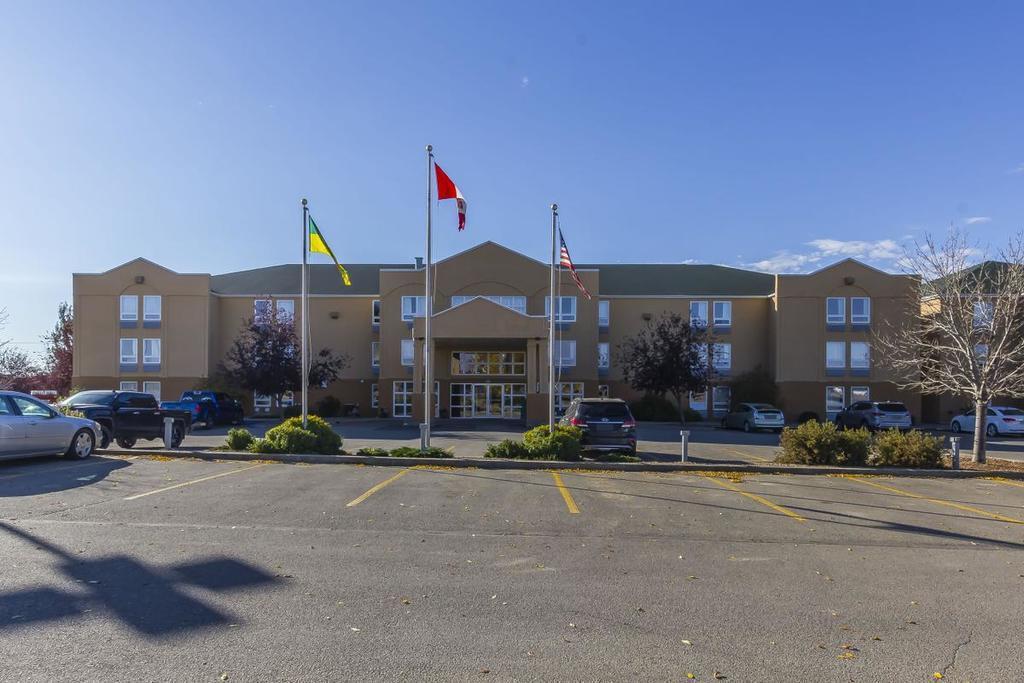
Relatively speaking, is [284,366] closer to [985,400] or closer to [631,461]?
[631,461]

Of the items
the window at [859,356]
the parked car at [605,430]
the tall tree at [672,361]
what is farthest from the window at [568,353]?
the parked car at [605,430]

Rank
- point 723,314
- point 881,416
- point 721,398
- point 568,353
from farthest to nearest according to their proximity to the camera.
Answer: point 723,314
point 721,398
point 568,353
point 881,416

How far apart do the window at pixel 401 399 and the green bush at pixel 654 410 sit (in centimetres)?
1266

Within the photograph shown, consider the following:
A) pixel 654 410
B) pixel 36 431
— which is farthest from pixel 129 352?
pixel 36 431

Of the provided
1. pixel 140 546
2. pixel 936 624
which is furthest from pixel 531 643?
pixel 140 546

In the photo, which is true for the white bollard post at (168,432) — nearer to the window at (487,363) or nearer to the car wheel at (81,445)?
the car wheel at (81,445)

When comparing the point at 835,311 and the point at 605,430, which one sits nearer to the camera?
the point at 605,430

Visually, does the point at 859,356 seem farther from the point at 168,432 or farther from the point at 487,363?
the point at 168,432

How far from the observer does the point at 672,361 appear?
3569cm

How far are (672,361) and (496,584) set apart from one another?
100ft

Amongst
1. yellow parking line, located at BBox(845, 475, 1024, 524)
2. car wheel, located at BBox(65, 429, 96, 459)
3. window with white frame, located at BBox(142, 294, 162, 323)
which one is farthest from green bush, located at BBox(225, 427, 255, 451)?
window with white frame, located at BBox(142, 294, 162, 323)

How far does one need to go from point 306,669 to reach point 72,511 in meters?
6.28

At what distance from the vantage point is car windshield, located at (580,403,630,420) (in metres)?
17.2

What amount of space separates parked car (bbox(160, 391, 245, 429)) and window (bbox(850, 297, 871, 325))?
33.6m
